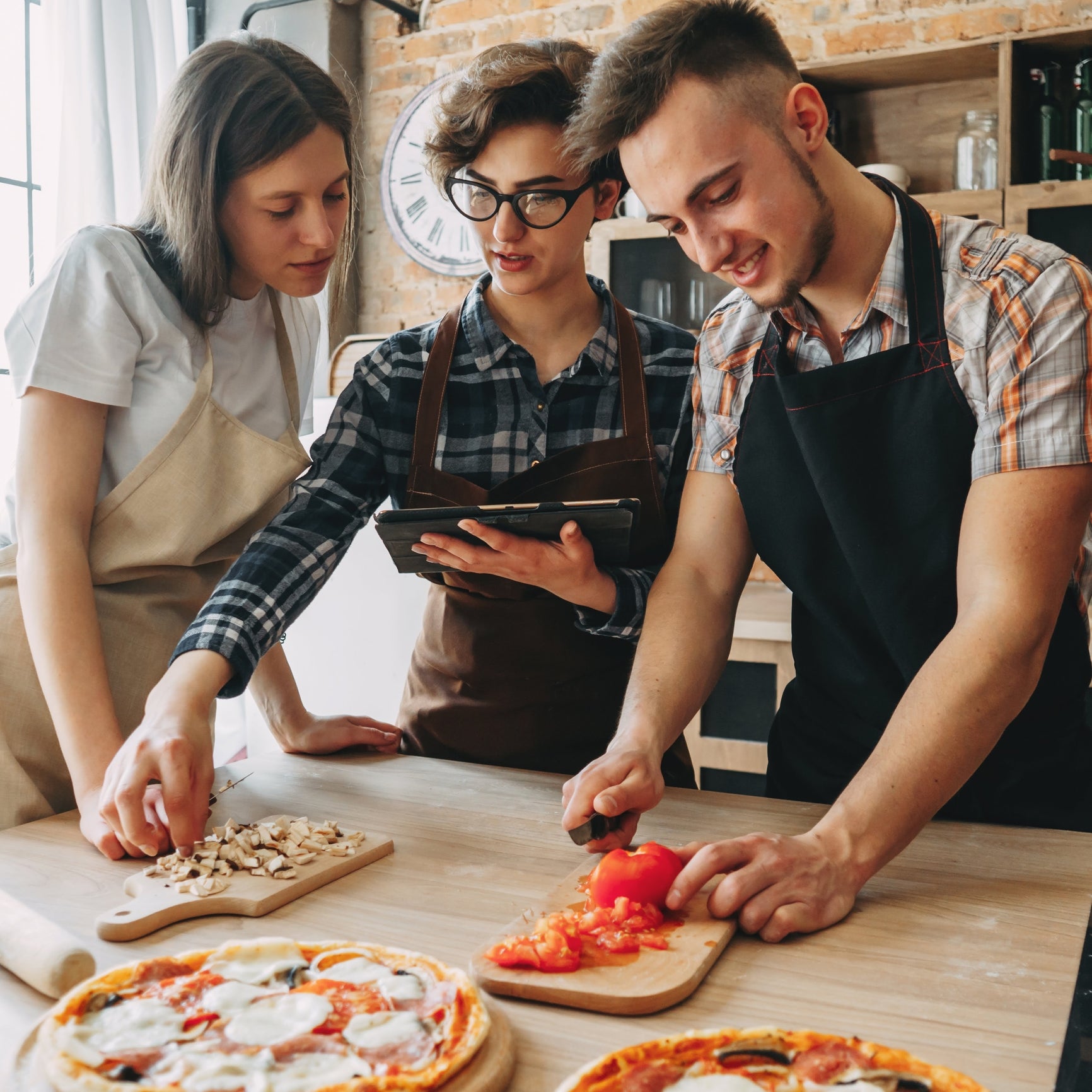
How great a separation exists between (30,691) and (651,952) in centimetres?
97

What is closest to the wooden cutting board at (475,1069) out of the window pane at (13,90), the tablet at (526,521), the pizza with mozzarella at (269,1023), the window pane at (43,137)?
the pizza with mozzarella at (269,1023)

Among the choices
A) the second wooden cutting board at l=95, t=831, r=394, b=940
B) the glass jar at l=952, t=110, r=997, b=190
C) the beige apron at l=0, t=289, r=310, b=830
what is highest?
the glass jar at l=952, t=110, r=997, b=190

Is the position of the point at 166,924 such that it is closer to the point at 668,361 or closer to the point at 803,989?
the point at 803,989

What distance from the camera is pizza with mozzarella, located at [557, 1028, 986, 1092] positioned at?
724 mm

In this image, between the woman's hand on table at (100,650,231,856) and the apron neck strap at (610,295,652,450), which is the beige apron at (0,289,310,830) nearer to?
the woman's hand on table at (100,650,231,856)

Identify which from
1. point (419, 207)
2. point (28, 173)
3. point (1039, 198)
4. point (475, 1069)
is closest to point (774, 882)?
point (475, 1069)

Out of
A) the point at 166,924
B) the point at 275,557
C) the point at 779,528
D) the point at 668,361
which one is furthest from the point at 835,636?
the point at 166,924

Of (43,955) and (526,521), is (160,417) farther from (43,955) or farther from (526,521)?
(43,955)

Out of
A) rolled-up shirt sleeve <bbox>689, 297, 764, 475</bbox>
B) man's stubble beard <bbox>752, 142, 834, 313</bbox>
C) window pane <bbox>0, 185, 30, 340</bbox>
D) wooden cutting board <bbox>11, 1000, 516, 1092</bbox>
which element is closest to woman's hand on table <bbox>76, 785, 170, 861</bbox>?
wooden cutting board <bbox>11, 1000, 516, 1092</bbox>

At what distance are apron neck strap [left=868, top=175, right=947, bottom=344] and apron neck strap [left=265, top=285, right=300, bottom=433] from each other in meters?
0.94

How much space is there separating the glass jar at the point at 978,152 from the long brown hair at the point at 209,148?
7.23 feet

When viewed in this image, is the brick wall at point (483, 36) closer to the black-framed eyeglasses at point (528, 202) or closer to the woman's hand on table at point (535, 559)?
the black-framed eyeglasses at point (528, 202)

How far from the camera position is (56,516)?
4.53 feet

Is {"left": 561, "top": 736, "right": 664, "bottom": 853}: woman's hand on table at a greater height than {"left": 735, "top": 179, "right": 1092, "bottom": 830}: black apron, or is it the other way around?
{"left": 735, "top": 179, "right": 1092, "bottom": 830}: black apron
